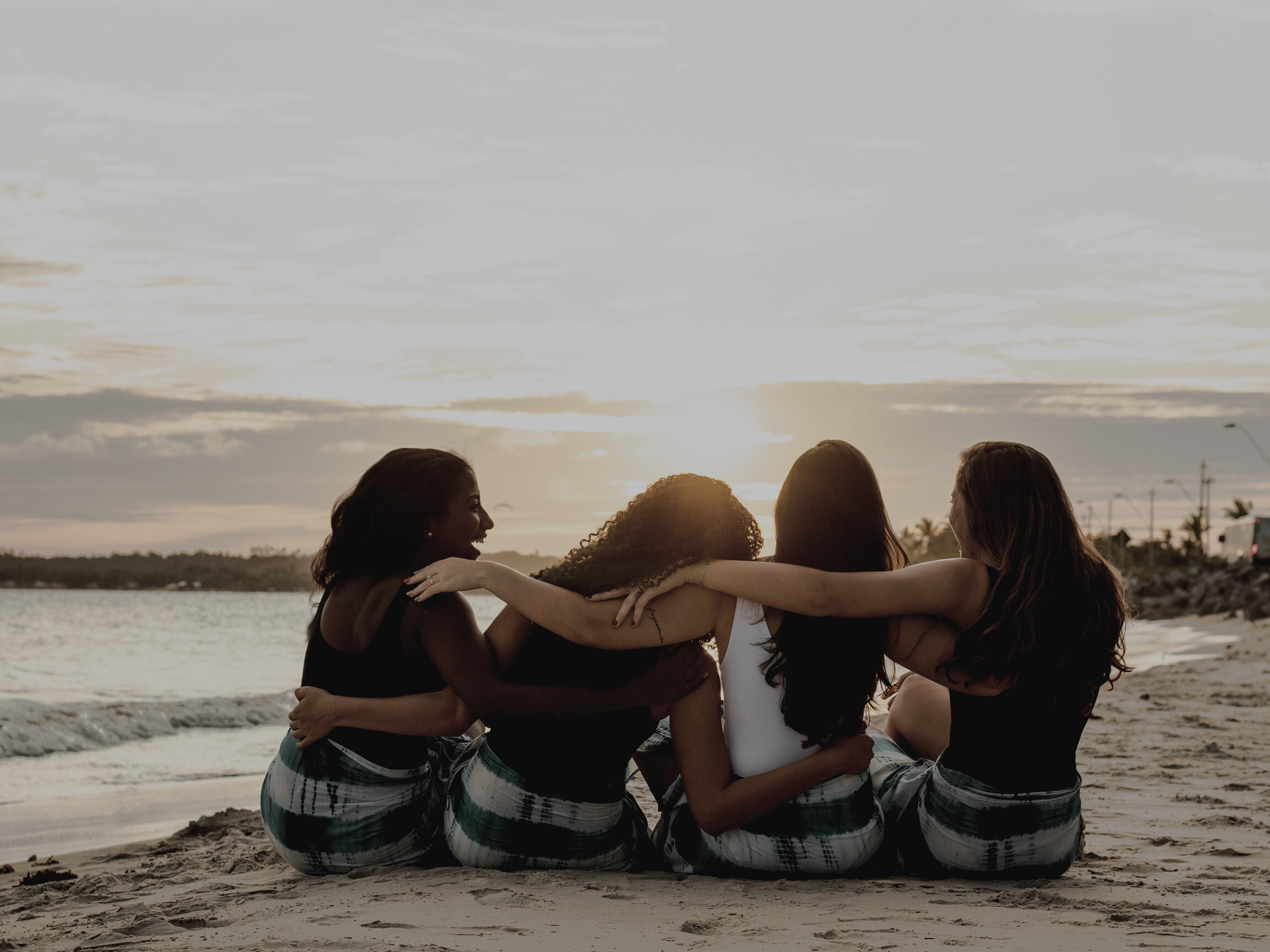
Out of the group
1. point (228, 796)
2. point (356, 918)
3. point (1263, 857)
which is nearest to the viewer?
point (356, 918)

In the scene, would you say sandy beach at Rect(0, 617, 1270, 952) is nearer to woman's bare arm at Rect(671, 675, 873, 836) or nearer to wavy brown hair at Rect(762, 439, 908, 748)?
woman's bare arm at Rect(671, 675, 873, 836)

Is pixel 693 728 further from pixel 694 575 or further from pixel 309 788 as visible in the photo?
pixel 309 788

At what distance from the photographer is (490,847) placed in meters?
3.32

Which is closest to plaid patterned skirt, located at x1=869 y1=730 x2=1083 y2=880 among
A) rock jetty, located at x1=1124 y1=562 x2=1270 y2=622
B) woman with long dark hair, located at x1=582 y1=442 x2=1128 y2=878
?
woman with long dark hair, located at x1=582 y1=442 x2=1128 y2=878

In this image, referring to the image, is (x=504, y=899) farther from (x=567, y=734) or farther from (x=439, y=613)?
(x=439, y=613)

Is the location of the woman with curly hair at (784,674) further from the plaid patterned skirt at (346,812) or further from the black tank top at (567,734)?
the plaid patterned skirt at (346,812)

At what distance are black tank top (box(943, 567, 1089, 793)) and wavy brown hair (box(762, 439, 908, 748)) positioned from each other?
0.36 metres

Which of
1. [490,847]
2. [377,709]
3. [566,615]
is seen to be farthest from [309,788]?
[566,615]

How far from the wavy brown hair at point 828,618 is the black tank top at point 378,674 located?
1.10m

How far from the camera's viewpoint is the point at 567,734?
3215 millimetres

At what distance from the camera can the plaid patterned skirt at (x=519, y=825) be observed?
3.27 meters

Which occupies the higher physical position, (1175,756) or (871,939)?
(871,939)

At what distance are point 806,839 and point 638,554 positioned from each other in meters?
1.01

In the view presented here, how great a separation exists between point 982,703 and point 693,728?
859 mm
